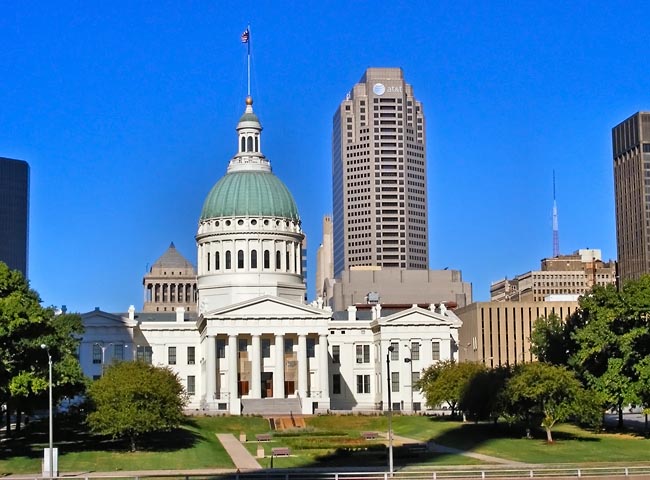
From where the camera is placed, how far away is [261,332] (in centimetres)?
15400

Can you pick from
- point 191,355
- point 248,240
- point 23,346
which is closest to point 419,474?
point 23,346

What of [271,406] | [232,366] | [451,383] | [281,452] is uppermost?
[232,366]

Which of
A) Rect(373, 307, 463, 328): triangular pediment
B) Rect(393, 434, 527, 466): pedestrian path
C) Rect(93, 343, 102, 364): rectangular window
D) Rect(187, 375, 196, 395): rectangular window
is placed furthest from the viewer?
Rect(187, 375, 196, 395): rectangular window

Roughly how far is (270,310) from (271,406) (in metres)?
12.8

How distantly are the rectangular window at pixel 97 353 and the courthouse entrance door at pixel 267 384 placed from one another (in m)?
20.9

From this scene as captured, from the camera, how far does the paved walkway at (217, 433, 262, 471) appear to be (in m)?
84.7

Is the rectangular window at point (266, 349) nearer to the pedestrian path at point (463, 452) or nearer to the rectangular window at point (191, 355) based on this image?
the rectangular window at point (191, 355)

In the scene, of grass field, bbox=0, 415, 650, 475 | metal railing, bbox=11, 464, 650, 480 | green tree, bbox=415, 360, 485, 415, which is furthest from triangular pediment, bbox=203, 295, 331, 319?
metal railing, bbox=11, 464, 650, 480

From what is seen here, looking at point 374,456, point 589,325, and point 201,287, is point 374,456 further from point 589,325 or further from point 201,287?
point 201,287

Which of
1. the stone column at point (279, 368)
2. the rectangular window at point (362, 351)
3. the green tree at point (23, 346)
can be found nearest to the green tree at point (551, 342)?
the rectangular window at point (362, 351)

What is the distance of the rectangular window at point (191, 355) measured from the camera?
164 m

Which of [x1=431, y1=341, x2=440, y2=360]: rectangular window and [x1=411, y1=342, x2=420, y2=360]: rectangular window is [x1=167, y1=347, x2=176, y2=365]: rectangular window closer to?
[x1=411, y1=342, x2=420, y2=360]: rectangular window

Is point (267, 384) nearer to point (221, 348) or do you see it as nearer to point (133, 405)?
point (221, 348)

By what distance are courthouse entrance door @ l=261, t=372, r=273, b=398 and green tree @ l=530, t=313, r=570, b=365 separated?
109 ft
